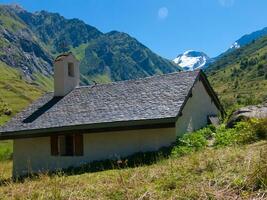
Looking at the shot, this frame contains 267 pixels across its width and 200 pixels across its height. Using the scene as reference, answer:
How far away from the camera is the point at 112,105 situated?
25.9m

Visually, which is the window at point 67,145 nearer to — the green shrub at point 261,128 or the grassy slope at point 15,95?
the green shrub at point 261,128

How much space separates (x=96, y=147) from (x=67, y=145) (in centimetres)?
296

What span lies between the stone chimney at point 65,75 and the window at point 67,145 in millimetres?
4801

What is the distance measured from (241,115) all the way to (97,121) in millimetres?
7277

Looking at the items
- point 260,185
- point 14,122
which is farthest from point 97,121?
point 260,185

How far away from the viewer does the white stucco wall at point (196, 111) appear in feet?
80.4

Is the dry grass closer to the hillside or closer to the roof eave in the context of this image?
the roof eave

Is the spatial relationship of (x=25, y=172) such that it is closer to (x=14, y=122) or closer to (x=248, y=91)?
(x=14, y=122)

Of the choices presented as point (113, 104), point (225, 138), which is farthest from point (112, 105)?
point (225, 138)

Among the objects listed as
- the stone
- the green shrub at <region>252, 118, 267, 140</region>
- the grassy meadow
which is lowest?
the grassy meadow

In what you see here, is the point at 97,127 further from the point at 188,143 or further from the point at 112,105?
the point at 188,143

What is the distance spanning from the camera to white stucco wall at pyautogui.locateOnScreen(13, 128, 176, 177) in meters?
23.3

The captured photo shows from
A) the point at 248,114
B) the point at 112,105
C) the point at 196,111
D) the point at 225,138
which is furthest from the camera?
the point at 196,111

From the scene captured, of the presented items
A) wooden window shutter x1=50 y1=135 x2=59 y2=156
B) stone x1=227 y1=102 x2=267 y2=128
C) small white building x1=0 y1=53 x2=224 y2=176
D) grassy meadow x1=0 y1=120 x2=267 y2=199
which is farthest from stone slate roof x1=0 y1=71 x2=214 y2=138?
grassy meadow x1=0 y1=120 x2=267 y2=199
